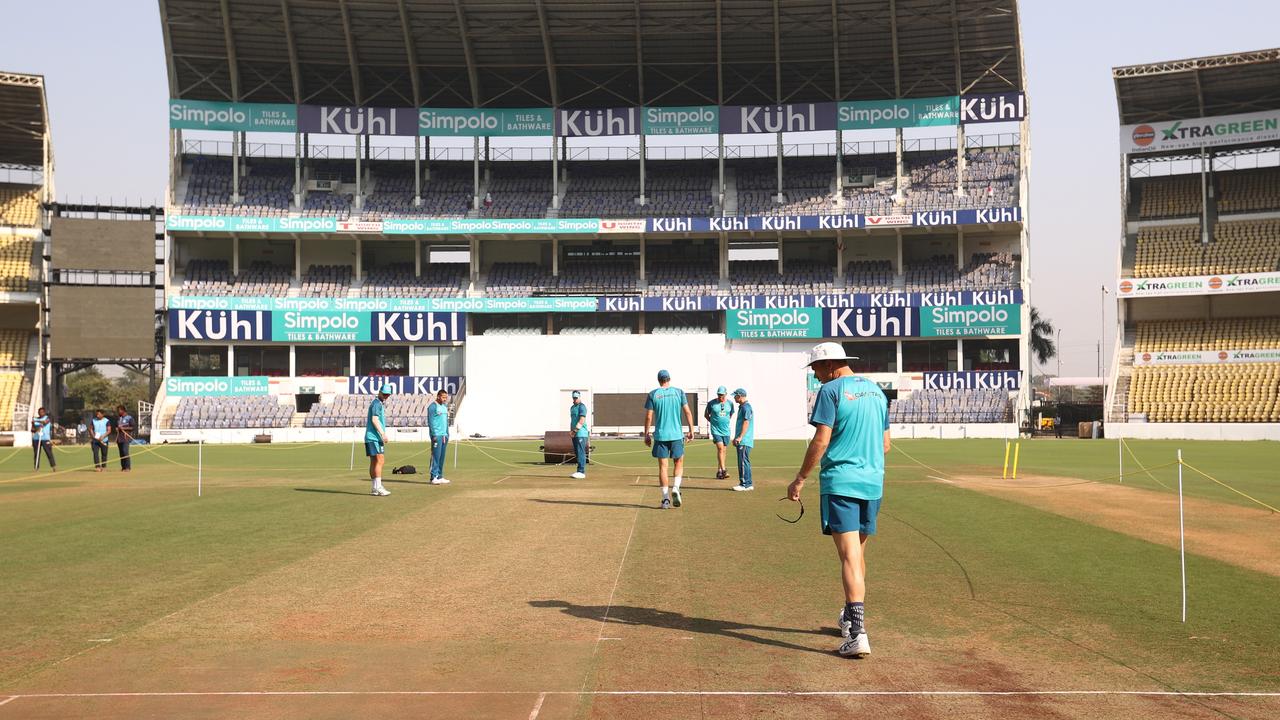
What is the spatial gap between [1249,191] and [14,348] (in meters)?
69.7

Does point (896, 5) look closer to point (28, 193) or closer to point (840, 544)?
point (28, 193)

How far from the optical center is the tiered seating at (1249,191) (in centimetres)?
6003

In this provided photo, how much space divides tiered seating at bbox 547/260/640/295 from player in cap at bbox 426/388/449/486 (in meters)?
41.4

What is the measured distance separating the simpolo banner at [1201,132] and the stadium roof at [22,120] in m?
60.7

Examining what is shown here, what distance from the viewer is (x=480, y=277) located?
66.9 m

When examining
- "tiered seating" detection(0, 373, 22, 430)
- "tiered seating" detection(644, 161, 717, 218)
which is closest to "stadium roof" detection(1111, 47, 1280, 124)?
"tiered seating" detection(644, 161, 717, 218)

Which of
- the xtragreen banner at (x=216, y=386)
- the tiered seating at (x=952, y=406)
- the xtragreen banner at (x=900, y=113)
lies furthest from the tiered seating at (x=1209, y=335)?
the xtragreen banner at (x=216, y=386)

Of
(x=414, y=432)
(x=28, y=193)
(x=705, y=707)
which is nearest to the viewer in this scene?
(x=705, y=707)

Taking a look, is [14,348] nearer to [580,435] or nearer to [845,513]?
[580,435]

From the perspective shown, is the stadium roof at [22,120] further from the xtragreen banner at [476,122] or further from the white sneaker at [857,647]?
the white sneaker at [857,647]

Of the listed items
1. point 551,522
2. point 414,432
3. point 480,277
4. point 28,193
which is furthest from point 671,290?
point 551,522

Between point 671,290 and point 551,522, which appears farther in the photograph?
point 671,290

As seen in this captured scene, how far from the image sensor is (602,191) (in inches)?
2692

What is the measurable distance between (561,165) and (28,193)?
3157 centimetres
